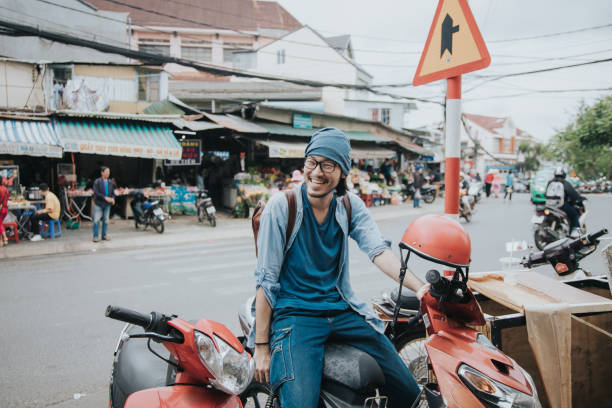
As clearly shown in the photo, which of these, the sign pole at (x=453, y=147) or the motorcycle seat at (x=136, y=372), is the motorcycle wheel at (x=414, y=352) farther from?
the motorcycle seat at (x=136, y=372)

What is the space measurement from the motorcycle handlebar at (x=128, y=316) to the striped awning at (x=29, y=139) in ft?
37.2

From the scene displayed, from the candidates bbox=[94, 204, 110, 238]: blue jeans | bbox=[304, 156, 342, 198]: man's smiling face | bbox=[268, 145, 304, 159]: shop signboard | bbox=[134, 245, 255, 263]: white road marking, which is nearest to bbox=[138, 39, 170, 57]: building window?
bbox=[268, 145, 304, 159]: shop signboard

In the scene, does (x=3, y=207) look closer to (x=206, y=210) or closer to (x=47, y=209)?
(x=47, y=209)

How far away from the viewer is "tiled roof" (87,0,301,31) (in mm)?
38719

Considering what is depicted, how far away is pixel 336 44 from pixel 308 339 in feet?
119

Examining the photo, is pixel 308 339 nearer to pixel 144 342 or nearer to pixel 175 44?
pixel 144 342

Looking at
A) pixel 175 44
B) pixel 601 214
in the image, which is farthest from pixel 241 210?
pixel 175 44

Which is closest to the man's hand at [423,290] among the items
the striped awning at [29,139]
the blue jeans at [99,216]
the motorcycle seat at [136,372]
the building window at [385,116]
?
the motorcycle seat at [136,372]

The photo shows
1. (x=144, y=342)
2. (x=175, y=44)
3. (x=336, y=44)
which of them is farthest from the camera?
(x=175, y=44)

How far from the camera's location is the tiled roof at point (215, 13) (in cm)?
3872

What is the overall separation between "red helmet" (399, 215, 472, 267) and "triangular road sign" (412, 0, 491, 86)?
138 cm

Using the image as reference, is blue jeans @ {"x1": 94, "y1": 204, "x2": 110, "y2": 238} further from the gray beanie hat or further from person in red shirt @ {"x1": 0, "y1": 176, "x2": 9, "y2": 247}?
the gray beanie hat

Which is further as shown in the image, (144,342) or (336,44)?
(336,44)

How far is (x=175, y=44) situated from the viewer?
37938 millimetres
